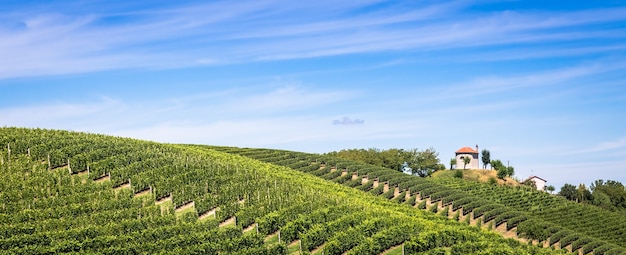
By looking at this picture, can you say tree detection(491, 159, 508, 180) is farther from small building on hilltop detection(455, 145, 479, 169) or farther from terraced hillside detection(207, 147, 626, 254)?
terraced hillside detection(207, 147, 626, 254)

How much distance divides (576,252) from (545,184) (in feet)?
295

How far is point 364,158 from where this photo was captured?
10800 centimetres

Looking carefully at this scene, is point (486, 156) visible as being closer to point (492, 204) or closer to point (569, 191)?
point (569, 191)

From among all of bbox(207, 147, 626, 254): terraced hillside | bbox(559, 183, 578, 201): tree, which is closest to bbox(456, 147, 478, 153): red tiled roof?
bbox(559, 183, 578, 201): tree

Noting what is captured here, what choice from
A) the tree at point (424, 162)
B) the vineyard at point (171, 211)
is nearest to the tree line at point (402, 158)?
the tree at point (424, 162)

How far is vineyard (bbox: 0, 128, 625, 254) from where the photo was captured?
3331cm

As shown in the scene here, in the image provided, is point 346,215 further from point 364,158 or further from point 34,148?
point 364,158

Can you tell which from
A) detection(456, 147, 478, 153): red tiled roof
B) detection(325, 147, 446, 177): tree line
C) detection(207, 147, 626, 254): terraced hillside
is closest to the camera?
detection(207, 147, 626, 254): terraced hillside

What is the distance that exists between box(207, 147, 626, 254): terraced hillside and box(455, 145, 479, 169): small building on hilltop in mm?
50497

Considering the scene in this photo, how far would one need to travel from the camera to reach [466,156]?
135 meters

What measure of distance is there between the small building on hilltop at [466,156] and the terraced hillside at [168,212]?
90.1m

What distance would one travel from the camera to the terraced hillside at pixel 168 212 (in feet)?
109

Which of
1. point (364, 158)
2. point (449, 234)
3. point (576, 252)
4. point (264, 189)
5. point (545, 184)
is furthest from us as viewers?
point (545, 184)

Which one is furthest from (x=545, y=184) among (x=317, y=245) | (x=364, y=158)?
(x=317, y=245)
